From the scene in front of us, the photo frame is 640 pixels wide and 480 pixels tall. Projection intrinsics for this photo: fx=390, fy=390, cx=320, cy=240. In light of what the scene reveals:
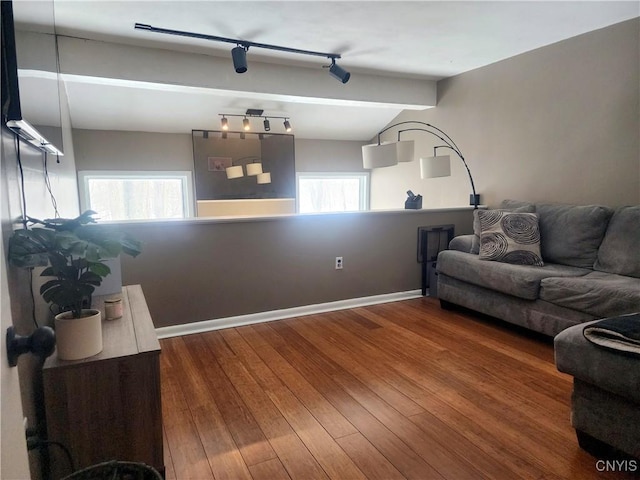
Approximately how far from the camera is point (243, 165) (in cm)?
574

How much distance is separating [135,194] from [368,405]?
4.57m

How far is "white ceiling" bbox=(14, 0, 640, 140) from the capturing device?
2641 millimetres

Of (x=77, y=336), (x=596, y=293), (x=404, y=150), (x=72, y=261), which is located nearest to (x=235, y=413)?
(x=77, y=336)

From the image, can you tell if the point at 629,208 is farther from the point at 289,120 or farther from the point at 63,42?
the point at 63,42

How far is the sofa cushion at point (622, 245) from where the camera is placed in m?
Result: 2.71

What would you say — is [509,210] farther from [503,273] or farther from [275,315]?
[275,315]

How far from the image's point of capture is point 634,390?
4.63 feet

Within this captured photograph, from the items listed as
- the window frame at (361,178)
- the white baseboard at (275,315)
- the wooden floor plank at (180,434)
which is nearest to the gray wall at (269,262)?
the white baseboard at (275,315)

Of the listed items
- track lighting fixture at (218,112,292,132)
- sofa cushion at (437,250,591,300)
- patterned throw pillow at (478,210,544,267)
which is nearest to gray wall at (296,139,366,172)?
track lighting fixture at (218,112,292,132)

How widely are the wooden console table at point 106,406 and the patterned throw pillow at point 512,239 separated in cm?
273

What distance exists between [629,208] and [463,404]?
205 centimetres

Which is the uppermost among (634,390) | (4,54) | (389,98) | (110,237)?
(389,98)

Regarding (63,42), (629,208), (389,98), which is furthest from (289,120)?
(629,208)

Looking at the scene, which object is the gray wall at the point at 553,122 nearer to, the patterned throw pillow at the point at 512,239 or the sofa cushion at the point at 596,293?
the patterned throw pillow at the point at 512,239
